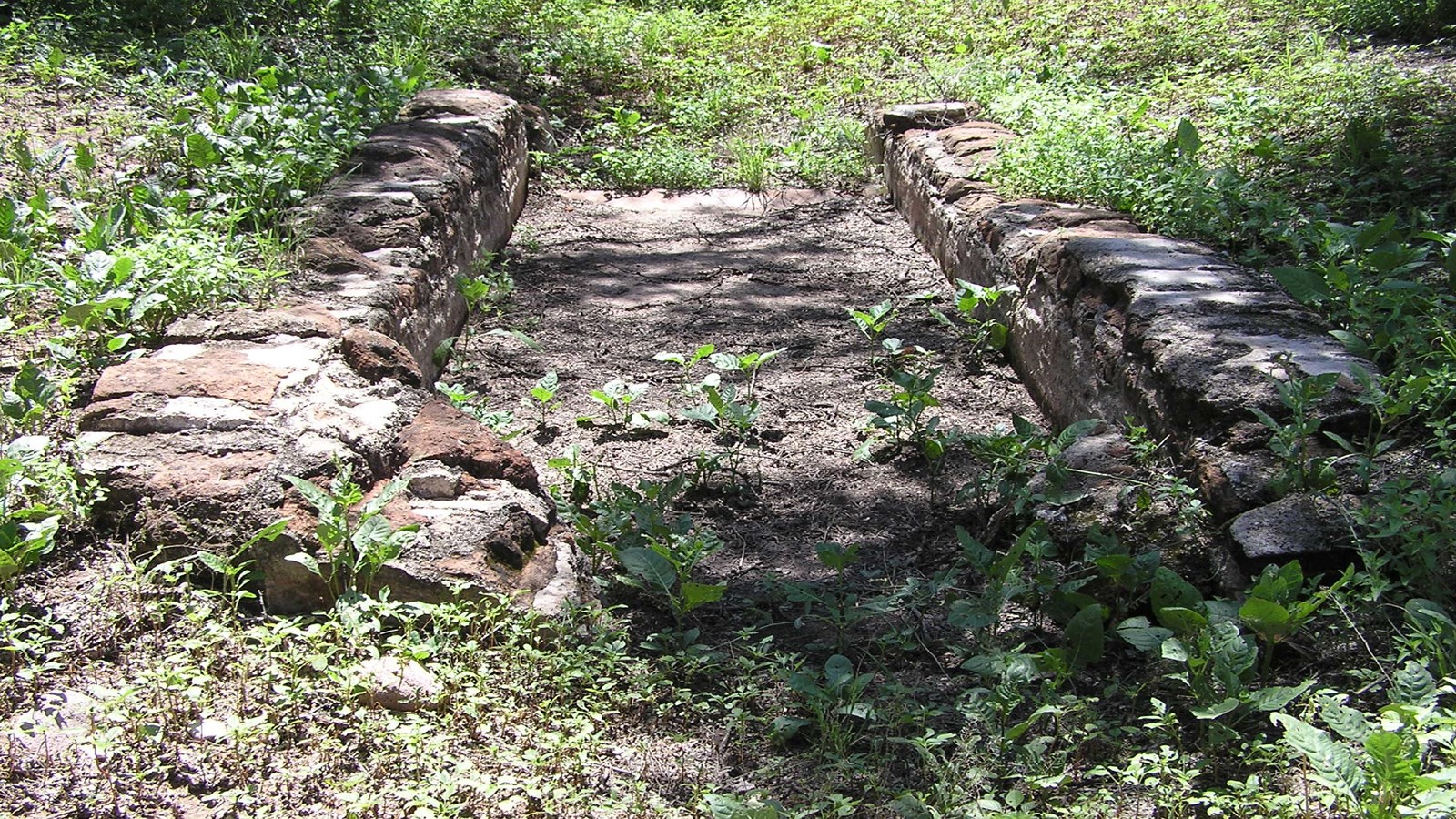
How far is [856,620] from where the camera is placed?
2.98 meters

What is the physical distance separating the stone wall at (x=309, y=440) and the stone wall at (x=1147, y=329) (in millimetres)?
1804

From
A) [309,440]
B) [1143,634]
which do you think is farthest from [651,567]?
[1143,634]

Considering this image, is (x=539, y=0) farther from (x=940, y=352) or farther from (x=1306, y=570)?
(x=1306, y=570)

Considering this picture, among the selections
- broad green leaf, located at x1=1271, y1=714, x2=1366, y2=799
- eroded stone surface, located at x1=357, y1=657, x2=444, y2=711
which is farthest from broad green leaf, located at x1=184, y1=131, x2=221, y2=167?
broad green leaf, located at x1=1271, y1=714, x2=1366, y2=799

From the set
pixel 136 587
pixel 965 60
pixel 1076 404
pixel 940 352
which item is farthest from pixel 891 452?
pixel 965 60

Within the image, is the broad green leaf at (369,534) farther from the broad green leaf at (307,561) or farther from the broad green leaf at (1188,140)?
the broad green leaf at (1188,140)

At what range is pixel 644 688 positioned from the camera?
2535 mm

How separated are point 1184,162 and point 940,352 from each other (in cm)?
131

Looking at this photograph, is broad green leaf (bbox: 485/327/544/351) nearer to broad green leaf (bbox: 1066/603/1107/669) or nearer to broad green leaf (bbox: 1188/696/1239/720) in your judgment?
broad green leaf (bbox: 1066/603/1107/669)

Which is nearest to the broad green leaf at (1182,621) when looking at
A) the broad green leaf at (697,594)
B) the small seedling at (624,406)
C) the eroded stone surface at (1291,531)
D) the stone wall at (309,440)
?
the eroded stone surface at (1291,531)

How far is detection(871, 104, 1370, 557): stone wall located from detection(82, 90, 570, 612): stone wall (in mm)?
1804

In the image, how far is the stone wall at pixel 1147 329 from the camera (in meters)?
3.03

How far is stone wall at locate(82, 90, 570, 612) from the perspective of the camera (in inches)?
107

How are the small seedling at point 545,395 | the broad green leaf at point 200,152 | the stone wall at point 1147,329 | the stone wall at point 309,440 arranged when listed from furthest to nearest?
the broad green leaf at point 200,152
the small seedling at point 545,395
the stone wall at point 1147,329
the stone wall at point 309,440
